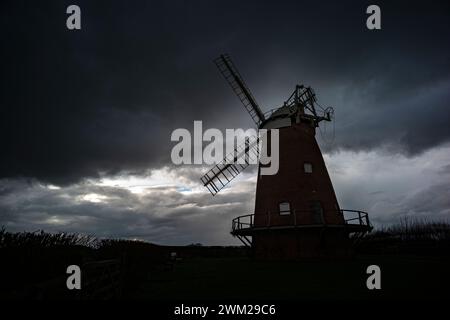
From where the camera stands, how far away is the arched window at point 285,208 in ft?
62.5

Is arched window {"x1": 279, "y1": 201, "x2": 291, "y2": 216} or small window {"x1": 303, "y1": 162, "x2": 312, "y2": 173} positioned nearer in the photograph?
arched window {"x1": 279, "y1": 201, "x2": 291, "y2": 216}

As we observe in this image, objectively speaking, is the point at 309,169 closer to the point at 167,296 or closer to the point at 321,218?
the point at 321,218

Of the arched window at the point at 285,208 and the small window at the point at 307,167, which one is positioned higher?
the small window at the point at 307,167

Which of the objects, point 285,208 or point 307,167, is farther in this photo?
point 307,167

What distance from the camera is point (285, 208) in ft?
63.0

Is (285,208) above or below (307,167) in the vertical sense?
below

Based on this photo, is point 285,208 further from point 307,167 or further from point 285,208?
point 307,167

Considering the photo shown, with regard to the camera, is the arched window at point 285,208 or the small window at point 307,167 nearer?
the arched window at point 285,208

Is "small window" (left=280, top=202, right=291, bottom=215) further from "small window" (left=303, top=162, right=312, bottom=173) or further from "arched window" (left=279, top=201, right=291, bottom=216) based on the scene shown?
"small window" (left=303, top=162, right=312, bottom=173)

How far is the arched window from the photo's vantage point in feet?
62.5

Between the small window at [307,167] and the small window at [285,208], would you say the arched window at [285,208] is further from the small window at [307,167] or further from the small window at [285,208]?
the small window at [307,167]

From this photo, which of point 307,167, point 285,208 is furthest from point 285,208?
point 307,167
